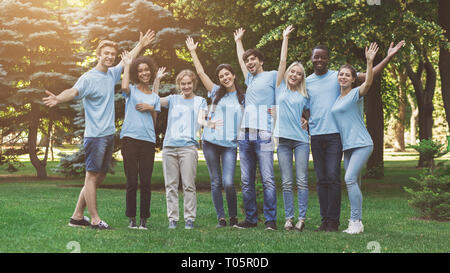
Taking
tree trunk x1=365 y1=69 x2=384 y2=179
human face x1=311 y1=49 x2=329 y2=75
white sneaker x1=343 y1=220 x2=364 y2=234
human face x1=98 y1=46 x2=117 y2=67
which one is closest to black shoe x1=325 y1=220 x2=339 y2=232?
white sneaker x1=343 y1=220 x2=364 y2=234

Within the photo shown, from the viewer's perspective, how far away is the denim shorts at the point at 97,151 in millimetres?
6512

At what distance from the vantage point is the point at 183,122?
6.88 m

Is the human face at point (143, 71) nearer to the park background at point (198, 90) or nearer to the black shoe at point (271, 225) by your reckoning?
the park background at point (198, 90)

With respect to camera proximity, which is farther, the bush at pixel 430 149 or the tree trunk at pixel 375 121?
the tree trunk at pixel 375 121

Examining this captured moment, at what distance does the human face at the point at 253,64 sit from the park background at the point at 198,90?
2114 millimetres

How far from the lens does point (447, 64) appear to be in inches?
596

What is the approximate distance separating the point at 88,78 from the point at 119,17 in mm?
8748

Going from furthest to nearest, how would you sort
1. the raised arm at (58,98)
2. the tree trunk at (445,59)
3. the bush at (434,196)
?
the tree trunk at (445,59) < the bush at (434,196) < the raised arm at (58,98)

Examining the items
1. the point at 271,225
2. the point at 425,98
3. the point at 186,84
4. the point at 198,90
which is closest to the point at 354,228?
the point at 271,225

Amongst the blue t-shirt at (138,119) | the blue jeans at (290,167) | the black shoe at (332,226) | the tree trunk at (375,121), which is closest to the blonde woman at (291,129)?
the blue jeans at (290,167)

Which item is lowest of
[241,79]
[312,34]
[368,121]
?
[368,121]
